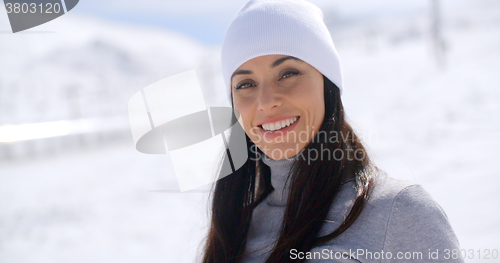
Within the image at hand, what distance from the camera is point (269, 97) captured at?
1.14 metres

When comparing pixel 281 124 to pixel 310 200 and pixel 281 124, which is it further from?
pixel 310 200

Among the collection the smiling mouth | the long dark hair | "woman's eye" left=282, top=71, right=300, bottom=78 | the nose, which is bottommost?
the long dark hair

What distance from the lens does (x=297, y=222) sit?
1092mm

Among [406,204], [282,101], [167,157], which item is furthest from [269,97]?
[167,157]

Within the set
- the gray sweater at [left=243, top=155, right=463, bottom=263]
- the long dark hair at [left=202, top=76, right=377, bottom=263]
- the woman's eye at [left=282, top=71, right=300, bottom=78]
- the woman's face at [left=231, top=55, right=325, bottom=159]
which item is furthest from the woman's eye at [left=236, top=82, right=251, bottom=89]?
the gray sweater at [left=243, top=155, right=463, bottom=263]

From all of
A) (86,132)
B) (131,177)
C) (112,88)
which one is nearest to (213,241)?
Answer: (131,177)

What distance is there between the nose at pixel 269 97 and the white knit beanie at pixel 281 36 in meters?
0.12

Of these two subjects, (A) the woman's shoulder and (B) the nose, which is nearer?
(A) the woman's shoulder

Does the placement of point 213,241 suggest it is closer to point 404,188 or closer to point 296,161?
point 296,161

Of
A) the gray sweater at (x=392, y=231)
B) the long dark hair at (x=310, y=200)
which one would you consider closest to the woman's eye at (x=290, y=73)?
the long dark hair at (x=310, y=200)

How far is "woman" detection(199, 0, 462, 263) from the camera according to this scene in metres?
0.94

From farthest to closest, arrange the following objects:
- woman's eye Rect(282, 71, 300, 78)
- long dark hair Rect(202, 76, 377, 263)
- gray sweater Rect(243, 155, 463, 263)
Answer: woman's eye Rect(282, 71, 300, 78) < long dark hair Rect(202, 76, 377, 263) < gray sweater Rect(243, 155, 463, 263)

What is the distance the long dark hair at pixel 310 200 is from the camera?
1.05m

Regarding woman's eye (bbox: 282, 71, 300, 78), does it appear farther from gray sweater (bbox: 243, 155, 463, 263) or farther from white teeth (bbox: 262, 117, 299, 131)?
gray sweater (bbox: 243, 155, 463, 263)
